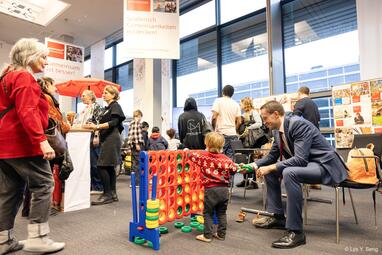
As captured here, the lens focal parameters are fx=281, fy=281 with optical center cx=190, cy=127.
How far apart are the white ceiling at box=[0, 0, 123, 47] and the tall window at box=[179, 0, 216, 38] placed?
5.87 feet

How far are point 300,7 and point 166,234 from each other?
5662mm

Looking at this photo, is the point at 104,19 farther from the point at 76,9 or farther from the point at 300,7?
the point at 300,7

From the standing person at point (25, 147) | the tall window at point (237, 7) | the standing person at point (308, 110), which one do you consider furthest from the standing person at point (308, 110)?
the tall window at point (237, 7)

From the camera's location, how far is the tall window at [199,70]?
7.32 metres

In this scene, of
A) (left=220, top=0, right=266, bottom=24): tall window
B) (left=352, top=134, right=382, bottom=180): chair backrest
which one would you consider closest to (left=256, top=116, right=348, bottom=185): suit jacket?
(left=352, top=134, right=382, bottom=180): chair backrest

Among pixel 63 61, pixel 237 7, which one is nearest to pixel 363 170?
pixel 237 7

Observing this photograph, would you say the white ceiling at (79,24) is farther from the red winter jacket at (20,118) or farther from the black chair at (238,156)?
the red winter jacket at (20,118)

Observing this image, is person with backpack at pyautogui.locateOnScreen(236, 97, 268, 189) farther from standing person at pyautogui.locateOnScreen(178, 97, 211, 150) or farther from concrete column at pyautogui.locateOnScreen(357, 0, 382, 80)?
concrete column at pyautogui.locateOnScreen(357, 0, 382, 80)

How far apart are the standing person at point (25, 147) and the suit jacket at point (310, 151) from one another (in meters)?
1.61

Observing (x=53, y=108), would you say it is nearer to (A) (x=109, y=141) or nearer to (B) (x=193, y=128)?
(A) (x=109, y=141)

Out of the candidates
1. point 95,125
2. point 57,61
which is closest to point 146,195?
point 95,125

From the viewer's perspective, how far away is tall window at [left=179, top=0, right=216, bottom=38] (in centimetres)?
739

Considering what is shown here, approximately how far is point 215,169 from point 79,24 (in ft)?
25.2

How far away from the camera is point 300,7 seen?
5.96 metres
